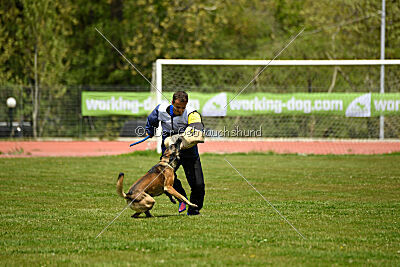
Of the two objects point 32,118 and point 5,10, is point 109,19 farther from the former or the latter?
point 32,118

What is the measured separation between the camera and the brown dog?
329 inches

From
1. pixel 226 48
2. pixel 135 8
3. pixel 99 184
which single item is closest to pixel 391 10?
pixel 226 48

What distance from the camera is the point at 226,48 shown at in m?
40.6

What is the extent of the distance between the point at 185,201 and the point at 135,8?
29490mm

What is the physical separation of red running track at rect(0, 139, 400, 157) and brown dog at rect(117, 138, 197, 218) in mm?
14299

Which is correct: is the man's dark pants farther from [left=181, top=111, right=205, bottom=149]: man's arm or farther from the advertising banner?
the advertising banner

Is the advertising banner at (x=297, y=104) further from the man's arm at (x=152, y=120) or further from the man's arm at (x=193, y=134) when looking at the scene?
the man's arm at (x=193, y=134)

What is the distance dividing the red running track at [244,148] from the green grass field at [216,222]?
7682mm

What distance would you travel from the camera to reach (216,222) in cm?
849

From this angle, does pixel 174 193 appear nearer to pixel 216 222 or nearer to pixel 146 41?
pixel 216 222

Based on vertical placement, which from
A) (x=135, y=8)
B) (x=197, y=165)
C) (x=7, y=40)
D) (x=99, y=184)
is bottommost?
(x=99, y=184)

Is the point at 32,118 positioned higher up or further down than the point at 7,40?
further down

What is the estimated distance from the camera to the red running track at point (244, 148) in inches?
939

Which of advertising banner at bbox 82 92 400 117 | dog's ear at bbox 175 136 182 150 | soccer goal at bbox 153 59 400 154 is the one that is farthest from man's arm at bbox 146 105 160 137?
advertising banner at bbox 82 92 400 117
